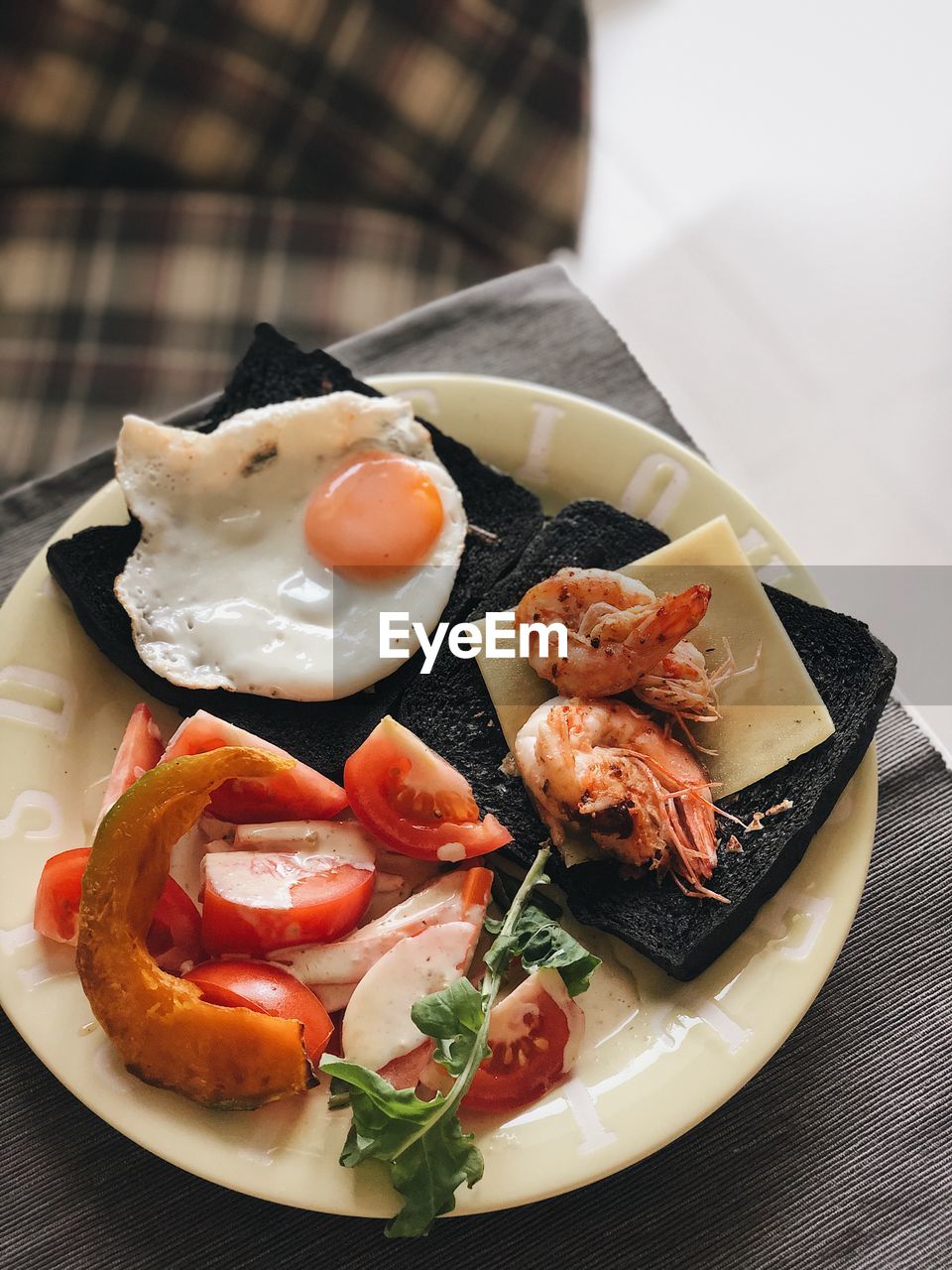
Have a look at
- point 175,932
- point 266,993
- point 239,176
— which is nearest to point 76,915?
point 175,932

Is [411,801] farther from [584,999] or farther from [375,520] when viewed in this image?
[375,520]

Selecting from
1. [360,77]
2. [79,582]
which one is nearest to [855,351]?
[360,77]

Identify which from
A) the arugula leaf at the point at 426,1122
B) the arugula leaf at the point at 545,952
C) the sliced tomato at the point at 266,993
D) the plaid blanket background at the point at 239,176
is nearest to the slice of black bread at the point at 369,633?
the sliced tomato at the point at 266,993

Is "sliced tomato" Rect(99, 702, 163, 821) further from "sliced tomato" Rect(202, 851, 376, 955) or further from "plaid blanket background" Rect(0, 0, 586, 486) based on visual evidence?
"plaid blanket background" Rect(0, 0, 586, 486)

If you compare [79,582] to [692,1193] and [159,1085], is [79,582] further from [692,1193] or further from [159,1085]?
[692,1193]

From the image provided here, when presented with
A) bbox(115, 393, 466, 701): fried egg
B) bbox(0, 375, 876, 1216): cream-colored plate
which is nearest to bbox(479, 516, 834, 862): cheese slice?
bbox(0, 375, 876, 1216): cream-colored plate
